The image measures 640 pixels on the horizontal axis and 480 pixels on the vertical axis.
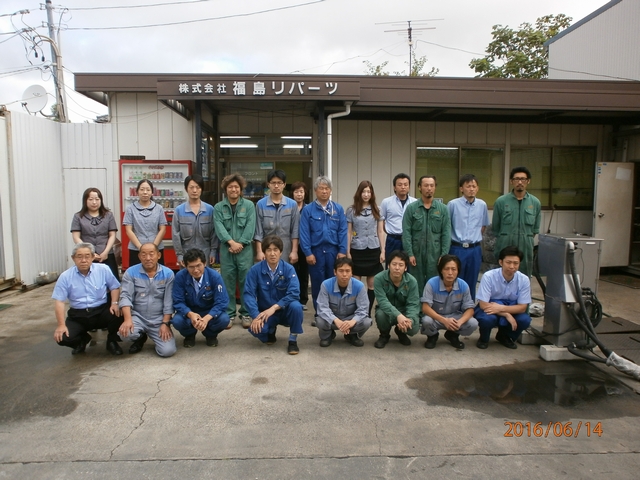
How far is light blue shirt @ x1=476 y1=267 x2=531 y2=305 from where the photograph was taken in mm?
4574

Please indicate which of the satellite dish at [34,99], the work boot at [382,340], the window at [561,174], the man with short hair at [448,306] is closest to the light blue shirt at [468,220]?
the man with short hair at [448,306]

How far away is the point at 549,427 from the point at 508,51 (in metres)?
19.8

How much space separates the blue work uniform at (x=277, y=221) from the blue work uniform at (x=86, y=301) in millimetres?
1718

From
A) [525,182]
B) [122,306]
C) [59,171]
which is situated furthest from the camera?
[59,171]

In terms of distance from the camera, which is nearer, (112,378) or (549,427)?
(549,427)

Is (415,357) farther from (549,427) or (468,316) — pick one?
(549,427)

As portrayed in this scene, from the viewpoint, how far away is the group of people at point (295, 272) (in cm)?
443

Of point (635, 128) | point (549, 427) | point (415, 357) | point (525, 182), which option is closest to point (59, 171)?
point (415, 357)

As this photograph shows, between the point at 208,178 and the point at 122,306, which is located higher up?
the point at 208,178

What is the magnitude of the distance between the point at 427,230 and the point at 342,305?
1.38 metres

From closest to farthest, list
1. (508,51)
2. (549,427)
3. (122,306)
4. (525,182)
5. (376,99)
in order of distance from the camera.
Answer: (549,427) < (122,306) < (525,182) < (376,99) < (508,51)

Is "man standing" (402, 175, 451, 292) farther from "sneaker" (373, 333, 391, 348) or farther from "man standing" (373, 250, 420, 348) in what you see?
"sneaker" (373, 333, 391, 348)

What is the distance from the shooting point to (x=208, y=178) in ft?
24.8

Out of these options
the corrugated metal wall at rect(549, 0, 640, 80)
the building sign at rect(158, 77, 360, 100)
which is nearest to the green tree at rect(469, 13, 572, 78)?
the corrugated metal wall at rect(549, 0, 640, 80)
